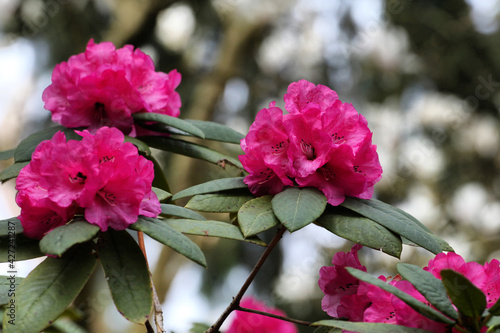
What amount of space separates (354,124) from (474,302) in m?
0.37

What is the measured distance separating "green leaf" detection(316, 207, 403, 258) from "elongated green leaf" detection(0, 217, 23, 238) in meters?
0.51

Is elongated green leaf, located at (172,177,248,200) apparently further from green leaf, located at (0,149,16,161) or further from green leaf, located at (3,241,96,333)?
green leaf, located at (0,149,16,161)

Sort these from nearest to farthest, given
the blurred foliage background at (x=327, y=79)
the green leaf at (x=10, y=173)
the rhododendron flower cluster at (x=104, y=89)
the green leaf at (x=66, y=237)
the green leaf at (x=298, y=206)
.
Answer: the green leaf at (x=66, y=237)
the green leaf at (x=298, y=206)
the green leaf at (x=10, y=173)
the rhododendron flower cluster at (x=104, y=89)
the blurred foliage background at (x=327, y=79)

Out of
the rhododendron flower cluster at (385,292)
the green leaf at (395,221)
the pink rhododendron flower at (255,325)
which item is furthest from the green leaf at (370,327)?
the pink rhododendron flower at (255,325)

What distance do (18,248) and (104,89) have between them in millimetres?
424

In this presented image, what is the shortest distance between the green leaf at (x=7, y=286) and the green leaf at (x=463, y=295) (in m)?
0.66

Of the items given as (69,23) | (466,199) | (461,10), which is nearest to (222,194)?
(69,23)

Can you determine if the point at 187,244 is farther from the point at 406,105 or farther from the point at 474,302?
the point at 406,105

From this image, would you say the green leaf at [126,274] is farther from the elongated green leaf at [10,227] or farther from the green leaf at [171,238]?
the elongated green leaf at [10,227]

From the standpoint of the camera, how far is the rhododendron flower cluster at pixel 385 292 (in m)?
0.83

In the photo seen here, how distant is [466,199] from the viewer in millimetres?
5398

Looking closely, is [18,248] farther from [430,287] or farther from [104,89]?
[430,287]

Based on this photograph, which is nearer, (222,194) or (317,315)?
(222,194)

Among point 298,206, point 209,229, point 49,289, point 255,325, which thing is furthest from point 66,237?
point 255,325
